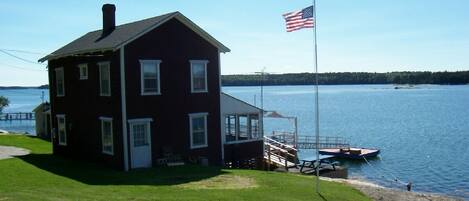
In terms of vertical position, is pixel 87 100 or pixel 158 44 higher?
pixel 158 44

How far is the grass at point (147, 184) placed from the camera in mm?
18812

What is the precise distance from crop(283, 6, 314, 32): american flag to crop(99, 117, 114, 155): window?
10.4m

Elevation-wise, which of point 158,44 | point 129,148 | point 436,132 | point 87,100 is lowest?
point 436,132

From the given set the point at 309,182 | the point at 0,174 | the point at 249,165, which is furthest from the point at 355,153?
the point at 0,174

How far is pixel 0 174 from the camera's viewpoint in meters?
23.0

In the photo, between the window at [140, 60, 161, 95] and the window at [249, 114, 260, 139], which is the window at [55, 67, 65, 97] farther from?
the window at [249, 114, 260, 139]

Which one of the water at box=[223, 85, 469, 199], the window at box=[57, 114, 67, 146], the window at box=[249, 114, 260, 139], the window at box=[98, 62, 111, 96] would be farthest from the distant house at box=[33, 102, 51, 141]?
the water at box=[223, 85, 469, 199]

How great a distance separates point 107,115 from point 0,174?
596 cm

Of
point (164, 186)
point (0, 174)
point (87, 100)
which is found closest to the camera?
point (164, 186)

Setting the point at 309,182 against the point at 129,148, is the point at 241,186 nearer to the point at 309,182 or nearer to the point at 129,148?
the point at 309,182

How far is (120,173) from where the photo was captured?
25109 mm

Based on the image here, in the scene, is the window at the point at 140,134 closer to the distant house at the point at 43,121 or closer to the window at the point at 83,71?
the window at the point at 83,71

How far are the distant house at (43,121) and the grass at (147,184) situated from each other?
53.9ft

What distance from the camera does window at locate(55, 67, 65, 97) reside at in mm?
32188
